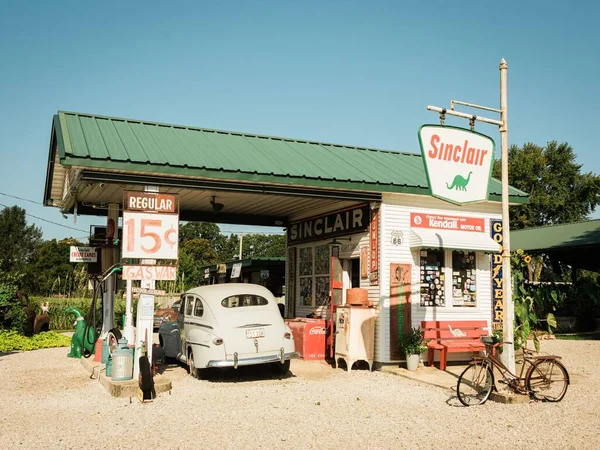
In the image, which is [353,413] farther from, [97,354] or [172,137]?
[172,137]

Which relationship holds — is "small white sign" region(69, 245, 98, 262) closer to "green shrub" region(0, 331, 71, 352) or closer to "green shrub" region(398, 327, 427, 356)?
"green shrub" region(0, 331, 71, 352)

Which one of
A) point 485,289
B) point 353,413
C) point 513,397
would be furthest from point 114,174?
point 485,289

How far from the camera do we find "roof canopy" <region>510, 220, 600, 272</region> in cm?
2650

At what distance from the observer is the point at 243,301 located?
1204cm

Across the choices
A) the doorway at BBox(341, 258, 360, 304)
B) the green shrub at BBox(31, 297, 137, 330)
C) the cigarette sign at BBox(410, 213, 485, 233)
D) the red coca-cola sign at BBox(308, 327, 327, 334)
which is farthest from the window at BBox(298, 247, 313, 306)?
the green shrub at BBox(31, 297, 137, 330)

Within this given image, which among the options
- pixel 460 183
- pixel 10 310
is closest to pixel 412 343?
pixel 460 183

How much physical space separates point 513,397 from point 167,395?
565 centimetres

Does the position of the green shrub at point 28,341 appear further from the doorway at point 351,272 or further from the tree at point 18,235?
Answer: the tree at point 18,235

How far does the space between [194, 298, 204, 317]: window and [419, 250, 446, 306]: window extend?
17.5 ft

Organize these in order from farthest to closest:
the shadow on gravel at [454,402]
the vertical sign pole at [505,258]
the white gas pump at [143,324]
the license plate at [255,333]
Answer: the license plate at [255,333], the white gas pump at [143,324], the vertical sign pole at [505,258], the shadow on gravel at [454,402]

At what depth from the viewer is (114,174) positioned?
36.6ft

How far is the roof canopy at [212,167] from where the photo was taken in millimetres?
11305

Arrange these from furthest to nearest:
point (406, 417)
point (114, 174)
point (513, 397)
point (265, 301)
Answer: point (265, 301) → point (114, 174) → point (513, 397) → point (406, 417)

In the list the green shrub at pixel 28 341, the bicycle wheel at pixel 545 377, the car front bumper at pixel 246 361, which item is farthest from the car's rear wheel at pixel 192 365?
the green shrub at pixel 28 341
